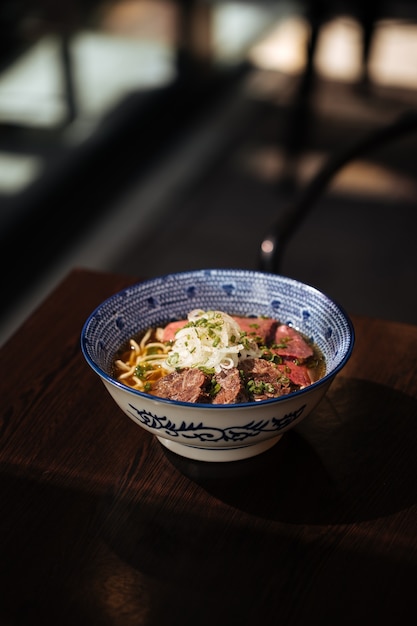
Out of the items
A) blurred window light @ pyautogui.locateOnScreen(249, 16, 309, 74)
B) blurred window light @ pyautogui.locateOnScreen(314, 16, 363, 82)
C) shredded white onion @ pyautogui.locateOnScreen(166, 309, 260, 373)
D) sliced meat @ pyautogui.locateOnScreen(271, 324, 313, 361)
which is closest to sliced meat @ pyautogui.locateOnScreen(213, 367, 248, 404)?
shredded white onion @ pyautogui.locateOnScreen(166, 309, 260, 373)

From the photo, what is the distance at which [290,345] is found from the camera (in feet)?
3.55

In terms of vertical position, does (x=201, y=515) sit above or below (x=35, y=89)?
above

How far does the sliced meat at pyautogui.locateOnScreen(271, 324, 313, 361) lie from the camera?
107 centimetres

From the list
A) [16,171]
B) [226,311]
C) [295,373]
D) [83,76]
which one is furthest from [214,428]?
[83,76]

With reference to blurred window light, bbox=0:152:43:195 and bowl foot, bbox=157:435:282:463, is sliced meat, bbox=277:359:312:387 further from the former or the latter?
blurred window light, bbox=0:152:43:195

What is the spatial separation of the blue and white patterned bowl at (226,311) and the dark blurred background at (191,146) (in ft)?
4.43

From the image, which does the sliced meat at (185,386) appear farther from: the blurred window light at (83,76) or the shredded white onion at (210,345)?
the blurred window light at (83,76)

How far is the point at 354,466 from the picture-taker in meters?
1.01

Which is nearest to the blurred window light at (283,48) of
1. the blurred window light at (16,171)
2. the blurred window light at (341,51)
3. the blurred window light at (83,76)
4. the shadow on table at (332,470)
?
the blurred window light at (341,51)

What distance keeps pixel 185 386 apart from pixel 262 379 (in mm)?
92

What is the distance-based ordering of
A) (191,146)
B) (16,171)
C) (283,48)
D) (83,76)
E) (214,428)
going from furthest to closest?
(283,48) < (191,146) < (83,76) < (16,171) < (214,428)

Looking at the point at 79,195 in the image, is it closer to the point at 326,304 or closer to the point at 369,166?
the point at 369,166

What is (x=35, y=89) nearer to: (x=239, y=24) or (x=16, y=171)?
(x=16, y=171)

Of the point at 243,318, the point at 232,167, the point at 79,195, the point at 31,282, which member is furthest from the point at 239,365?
the point at 232,167
